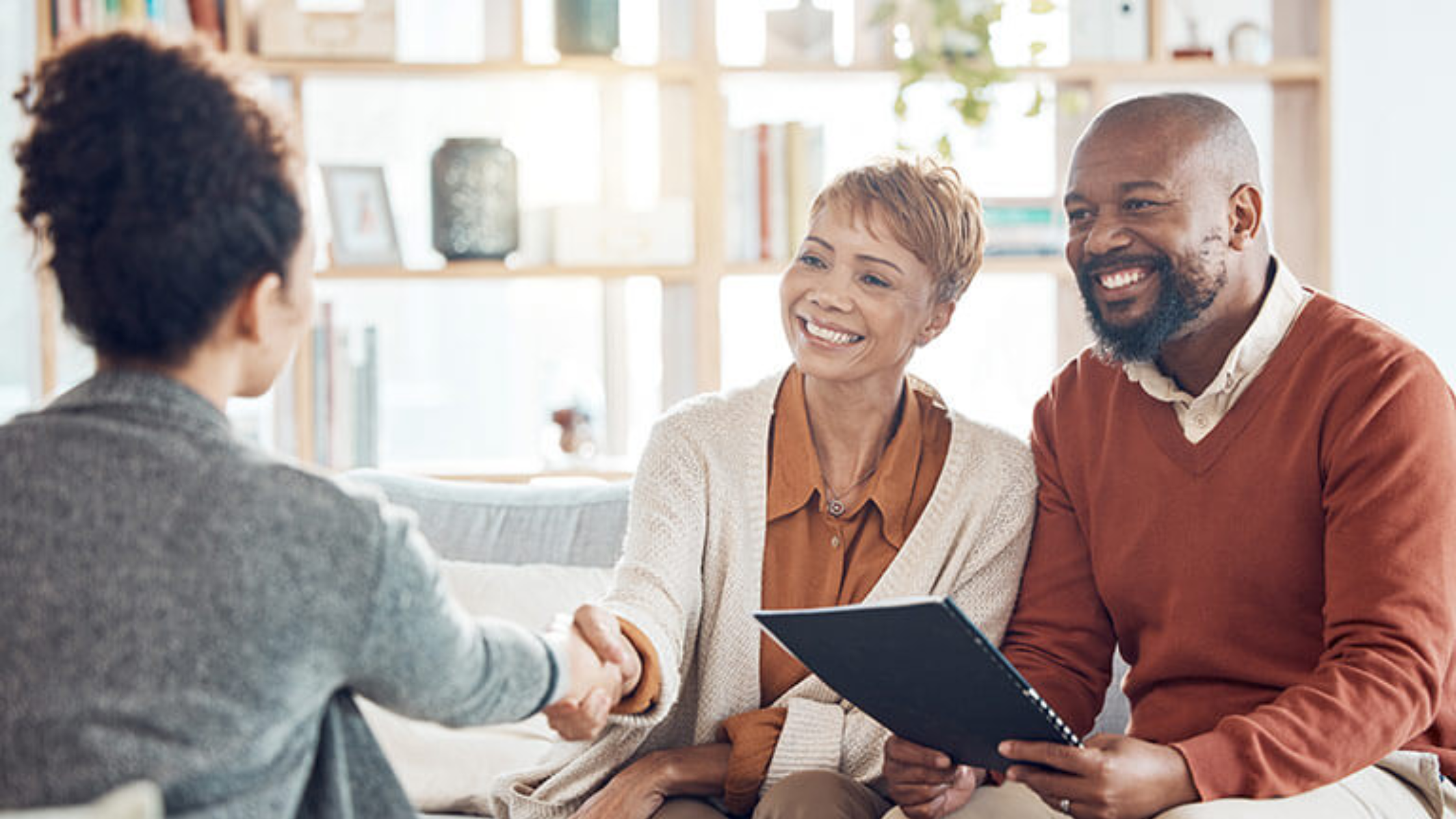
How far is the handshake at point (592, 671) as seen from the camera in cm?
160

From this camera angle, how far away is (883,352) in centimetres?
206

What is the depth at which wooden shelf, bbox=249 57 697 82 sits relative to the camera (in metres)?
3.39

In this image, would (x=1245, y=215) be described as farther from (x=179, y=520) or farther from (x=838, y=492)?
(x=179, y=520)

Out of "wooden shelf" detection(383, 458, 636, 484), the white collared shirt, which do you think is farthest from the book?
"wooden shelf" detection(383, 458, 636, 484)

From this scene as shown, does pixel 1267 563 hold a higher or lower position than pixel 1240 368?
lower

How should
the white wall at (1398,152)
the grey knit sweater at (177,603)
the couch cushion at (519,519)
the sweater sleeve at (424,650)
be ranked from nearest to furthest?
1. the grey knit sweater at (177,603)
2. the sweater sleeve at (424,650)
3. the couch cushion at (519,519)
4. the white wall at (1398,152)

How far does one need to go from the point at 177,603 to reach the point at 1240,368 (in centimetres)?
127

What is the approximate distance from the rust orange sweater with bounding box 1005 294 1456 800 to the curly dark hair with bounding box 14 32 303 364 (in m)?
1.08

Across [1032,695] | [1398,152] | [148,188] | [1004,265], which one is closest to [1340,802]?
[1032,695]

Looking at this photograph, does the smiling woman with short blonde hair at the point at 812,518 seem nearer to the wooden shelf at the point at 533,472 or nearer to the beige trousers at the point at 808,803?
the beige trousers at the point at 808,803

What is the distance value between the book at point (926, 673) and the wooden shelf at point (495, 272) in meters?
1.87

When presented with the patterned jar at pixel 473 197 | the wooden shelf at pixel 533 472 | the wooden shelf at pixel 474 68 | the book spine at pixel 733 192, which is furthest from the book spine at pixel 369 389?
the book spine at pixel 733 192

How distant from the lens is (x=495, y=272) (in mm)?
3457

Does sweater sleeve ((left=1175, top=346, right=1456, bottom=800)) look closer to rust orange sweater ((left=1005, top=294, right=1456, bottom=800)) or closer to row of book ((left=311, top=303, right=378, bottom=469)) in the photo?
rust orange sweater ((left=1005, top=294, right=1456, bottom=800))
